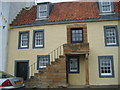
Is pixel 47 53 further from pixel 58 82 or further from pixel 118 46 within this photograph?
pixel 118 46

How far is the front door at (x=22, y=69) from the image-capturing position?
1410 cm

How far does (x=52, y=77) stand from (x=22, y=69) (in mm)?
4260

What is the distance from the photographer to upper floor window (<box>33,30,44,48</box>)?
14.1 m

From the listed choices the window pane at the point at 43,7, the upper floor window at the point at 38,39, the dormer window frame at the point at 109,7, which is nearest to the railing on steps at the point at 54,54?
the upper floor window at the point at 38,39

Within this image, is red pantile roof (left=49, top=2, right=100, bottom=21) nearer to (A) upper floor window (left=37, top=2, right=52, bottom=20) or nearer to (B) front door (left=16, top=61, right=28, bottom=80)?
(A) upper floor window (left=37, top=2, right=52, bottom=20)

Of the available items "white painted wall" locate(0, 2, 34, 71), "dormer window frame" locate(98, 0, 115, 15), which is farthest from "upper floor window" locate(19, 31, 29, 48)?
"dormer window frame" locate(98, 0, 115, 15)

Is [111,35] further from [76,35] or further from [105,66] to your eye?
[76,35]

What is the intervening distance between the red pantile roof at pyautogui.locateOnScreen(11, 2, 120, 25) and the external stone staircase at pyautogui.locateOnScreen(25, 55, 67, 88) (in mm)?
4637

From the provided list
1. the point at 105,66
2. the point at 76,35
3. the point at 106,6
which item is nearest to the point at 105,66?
the point at 105,66

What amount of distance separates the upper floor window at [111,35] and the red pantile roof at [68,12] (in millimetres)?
1459

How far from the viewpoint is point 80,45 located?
11.9m

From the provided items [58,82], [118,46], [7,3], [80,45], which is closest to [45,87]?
[58,82]

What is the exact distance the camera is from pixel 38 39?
14.3m

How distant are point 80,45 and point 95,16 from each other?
3.48 metres
